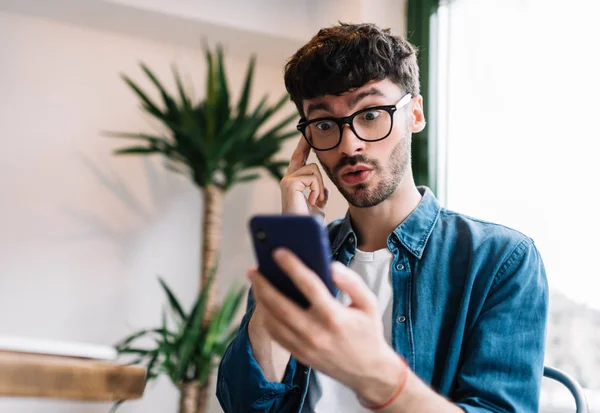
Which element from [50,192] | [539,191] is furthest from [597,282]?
[50,192]

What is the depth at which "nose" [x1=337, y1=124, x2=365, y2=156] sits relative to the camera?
1.39m

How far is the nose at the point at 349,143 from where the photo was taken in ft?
4.56

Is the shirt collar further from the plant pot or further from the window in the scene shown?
the plant pot

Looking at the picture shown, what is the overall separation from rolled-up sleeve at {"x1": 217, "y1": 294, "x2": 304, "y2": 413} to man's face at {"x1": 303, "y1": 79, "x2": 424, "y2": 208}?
15.1 inches

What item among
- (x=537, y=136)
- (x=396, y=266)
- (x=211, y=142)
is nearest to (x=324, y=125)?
(x=396, y=266)

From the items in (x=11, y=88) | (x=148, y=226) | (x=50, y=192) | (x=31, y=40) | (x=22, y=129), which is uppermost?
(x=31, y=40)

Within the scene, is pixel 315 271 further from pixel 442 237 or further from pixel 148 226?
pixel 148 226

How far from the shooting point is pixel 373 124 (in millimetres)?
1418

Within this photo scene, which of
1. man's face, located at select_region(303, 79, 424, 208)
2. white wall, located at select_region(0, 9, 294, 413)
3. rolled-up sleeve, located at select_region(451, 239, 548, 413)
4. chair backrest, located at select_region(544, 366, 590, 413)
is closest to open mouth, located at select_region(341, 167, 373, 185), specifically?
man's face, located at select_region(303, 79, 424, 208)

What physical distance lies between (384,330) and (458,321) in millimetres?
166

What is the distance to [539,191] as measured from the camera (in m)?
2.07

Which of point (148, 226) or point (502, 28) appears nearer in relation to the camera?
point (502, 28)

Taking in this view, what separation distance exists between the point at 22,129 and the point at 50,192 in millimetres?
319

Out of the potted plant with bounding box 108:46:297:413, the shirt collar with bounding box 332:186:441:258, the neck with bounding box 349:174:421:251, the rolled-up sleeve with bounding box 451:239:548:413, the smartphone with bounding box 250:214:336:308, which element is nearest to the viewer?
the smartphone with bounding box 250:214:336:308
